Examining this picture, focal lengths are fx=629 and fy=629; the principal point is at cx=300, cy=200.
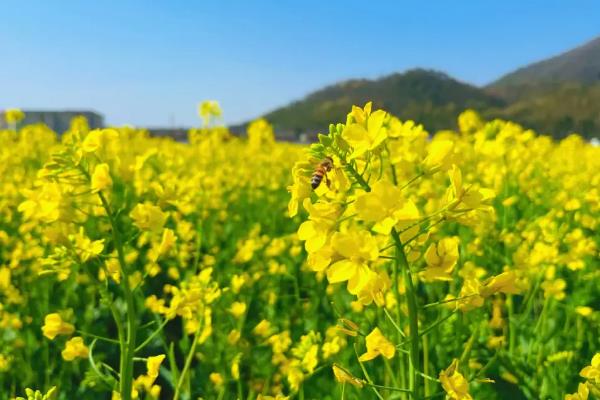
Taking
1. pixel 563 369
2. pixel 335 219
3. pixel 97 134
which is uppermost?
pixel 97 134

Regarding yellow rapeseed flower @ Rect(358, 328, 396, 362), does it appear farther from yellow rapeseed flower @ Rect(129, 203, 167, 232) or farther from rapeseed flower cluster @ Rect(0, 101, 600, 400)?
yellow rapeseed flower @ Rect(129, 203, 167, 232)

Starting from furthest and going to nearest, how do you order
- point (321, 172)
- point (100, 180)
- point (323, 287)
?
point (323, 287) < point (100, 180) < point (321, 172)

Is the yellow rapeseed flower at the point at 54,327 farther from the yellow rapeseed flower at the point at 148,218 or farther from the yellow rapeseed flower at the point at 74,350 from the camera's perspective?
the yellow rapeseed flower at the point at 148,218

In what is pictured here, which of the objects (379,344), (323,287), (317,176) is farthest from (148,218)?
(323,287)

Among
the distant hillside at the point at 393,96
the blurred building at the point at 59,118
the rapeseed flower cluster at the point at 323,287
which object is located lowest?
the rapeseed flower cluster at the point at 323,287

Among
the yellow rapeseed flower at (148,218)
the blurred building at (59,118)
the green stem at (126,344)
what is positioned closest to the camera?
the green stem at (126,344)

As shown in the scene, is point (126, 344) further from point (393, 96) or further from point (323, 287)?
point (393, 96)

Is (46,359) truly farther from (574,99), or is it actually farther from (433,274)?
(574,99)

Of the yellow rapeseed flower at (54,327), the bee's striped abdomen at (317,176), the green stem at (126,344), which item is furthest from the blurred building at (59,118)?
the bee's striped abdomen at (317,176)

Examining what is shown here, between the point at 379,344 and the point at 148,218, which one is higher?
the point at 148,218

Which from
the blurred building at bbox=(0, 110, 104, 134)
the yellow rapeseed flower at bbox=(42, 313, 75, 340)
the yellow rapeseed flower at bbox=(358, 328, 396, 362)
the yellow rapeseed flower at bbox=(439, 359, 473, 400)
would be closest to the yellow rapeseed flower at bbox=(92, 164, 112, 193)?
the yellow rapeseed flower at bbox=(42, 313, 75, 340)

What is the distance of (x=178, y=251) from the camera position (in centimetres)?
326

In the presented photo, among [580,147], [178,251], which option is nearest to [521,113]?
[580,147]

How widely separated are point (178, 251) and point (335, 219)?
237 centimetres
